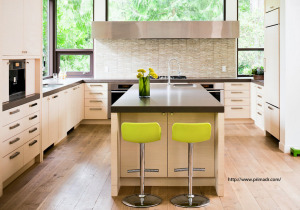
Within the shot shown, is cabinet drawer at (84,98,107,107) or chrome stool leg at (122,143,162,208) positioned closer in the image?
chrome stool leg at (122,143,162,208)

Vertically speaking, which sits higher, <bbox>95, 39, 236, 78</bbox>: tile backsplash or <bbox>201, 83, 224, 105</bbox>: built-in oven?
<bbox>95, 39, 236, 78</bbox>: tile backsplash

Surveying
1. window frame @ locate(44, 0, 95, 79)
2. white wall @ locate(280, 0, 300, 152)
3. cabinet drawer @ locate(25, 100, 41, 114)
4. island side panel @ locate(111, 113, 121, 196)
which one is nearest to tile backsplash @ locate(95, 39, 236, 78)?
window frame @ locate(44, 0, 95, 79)

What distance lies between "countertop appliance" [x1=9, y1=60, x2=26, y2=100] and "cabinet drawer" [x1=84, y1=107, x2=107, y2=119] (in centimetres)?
333

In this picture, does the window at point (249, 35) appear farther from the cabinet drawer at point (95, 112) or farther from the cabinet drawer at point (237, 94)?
the cabinet drawer at point (95, 112)

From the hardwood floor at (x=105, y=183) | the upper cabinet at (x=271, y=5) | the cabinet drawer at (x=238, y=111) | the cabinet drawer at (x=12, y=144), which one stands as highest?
the upper cabinet at (x=271, y=5)

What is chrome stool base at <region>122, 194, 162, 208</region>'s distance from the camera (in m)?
3.69

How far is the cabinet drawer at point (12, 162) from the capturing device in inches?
160

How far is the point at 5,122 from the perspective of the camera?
409 centimetres

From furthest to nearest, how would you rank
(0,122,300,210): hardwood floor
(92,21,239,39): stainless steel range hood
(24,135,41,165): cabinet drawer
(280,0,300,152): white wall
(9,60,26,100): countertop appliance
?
(92,21,239,39): stainless steel range hood → (280,0,300,152): white wall → (24,135,41,165): cabinet drawer → (9,60,26,100): countertop appliance → (0,122,300,210): hardwood floor

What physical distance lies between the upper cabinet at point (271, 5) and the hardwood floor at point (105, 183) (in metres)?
2.11

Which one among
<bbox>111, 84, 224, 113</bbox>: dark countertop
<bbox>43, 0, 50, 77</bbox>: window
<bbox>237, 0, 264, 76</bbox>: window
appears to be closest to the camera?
<bbox>111, 84, 224, 113</bbox>: dark countertop

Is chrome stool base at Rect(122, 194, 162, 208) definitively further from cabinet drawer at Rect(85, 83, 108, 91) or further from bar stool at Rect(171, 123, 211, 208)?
cabinet drawer at Rect(85, 83, 108, 91)

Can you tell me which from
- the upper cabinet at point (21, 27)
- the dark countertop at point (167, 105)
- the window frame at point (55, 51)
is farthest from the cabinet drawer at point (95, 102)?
the dark countertop at point (167, 105)

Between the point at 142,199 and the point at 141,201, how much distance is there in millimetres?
28
